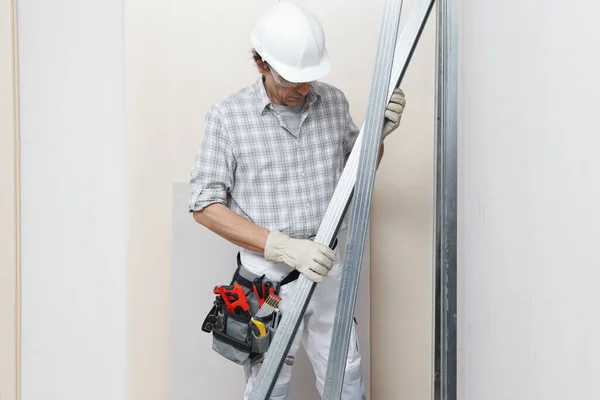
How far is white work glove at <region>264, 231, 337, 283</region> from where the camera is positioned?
1401 mm

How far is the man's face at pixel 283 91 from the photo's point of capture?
1568mm

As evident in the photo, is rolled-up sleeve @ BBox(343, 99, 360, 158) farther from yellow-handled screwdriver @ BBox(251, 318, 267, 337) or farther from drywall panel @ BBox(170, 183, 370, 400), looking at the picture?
yellow-handled screwdriver @ BBox(251, 318, 267, 337)

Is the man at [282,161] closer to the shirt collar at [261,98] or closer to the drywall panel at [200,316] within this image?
the shirt collar at [261,98]

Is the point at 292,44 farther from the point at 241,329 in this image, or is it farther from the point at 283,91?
the point at 241,329

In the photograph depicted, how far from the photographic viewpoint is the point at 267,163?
5.22 feet
